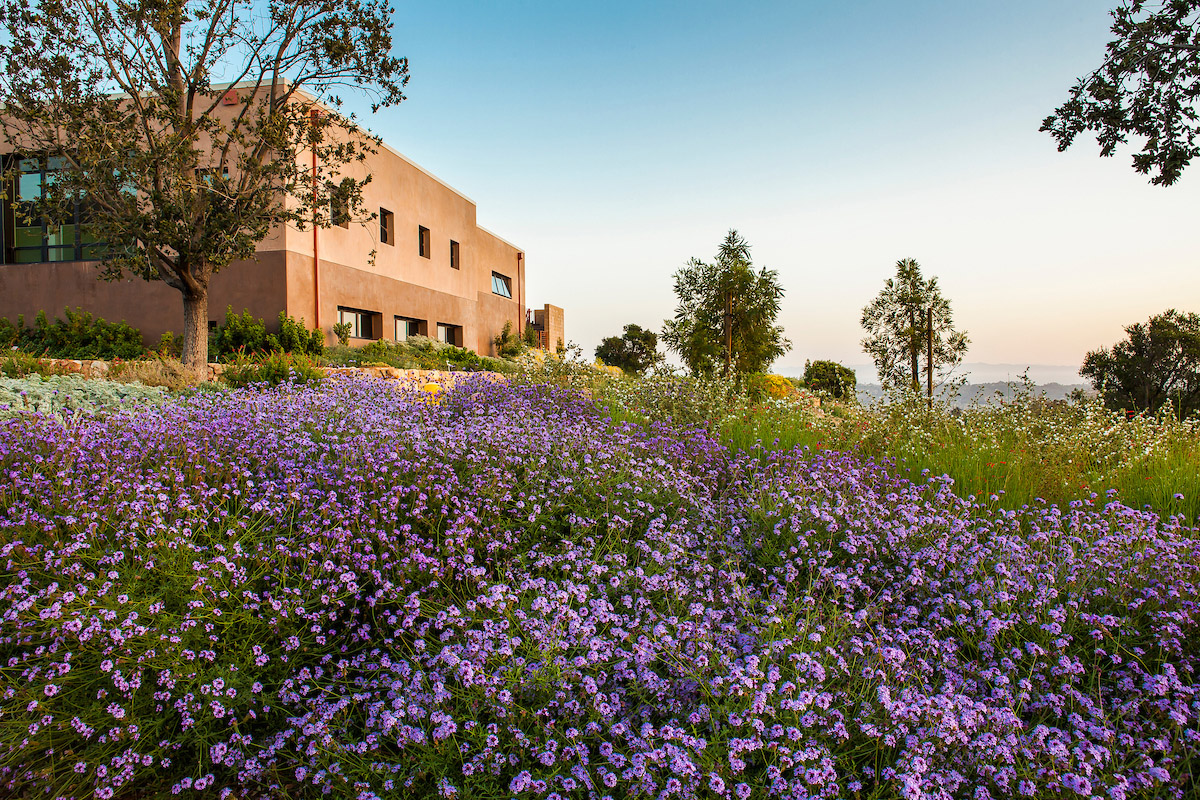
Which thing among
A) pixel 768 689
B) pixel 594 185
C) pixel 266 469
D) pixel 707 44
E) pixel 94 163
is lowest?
pixel 768 689

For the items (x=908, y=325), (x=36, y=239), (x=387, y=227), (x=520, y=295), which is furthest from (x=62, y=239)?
(x=908, y=325)

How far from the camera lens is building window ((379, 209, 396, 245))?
60.0 ft

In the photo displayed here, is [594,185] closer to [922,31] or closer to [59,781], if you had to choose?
[922,31]

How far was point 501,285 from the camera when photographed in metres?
28.9

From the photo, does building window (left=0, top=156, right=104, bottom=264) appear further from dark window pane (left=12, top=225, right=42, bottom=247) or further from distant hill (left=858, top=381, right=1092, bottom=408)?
distant hill (left=858, top=381, right=1092, bottom=408)

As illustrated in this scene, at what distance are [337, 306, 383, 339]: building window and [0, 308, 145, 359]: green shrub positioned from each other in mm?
4581

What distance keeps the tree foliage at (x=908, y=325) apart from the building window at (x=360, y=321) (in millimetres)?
18092

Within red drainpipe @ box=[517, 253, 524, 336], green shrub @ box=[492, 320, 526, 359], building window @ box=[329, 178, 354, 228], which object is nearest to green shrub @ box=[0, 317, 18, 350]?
building window @ box=[329, 178, 354, 228]

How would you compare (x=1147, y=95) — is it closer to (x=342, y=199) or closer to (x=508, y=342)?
(x=342, y=199)

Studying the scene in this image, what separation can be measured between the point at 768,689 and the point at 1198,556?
2363mm

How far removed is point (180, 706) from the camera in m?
1.93

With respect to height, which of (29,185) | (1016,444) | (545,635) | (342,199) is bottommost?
(545,635)

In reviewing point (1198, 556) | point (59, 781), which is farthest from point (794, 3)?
point (59, 781)

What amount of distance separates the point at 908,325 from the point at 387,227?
791 inches
